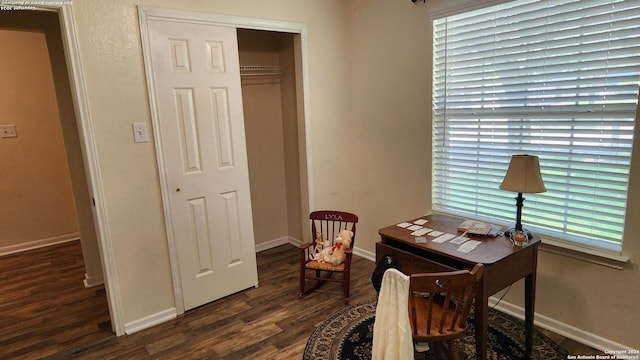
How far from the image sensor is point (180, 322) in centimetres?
256

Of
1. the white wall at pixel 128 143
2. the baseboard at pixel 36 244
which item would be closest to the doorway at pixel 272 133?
the white wall at pixel 128 143

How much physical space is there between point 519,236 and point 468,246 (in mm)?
276

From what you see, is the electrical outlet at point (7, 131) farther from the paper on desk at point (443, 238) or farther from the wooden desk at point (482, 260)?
the paper on desk at point (443, 238)

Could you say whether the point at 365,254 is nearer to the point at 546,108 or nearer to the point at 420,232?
the point at 420,232

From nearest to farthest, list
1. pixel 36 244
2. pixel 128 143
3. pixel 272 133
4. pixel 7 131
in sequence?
pixel 128 143 < pixel 272 133 < pixel 7 131 < pixel 36 244

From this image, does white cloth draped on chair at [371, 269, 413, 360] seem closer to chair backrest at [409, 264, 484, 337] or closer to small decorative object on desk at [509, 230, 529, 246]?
chair backrest at [409, 264, 484, 337]

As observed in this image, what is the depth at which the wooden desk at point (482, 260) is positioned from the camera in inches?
68.2

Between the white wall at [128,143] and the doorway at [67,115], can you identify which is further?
the doorway at [67,115]

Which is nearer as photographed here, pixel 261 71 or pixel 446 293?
pixel 446 293

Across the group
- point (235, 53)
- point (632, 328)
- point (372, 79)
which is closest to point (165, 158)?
point (235, 53)

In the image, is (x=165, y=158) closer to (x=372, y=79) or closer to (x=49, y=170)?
(x=372, y=79)

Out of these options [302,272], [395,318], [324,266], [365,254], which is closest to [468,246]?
[395,318]

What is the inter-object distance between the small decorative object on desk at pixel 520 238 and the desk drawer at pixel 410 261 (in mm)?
367

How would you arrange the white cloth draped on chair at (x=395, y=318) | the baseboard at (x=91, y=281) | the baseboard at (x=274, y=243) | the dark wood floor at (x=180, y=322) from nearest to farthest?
1. the white cloth draped on chair at (x=395, y=318)
2. the dark wood floor at (x=180, y=322)
3. the baseboard at (x=91, y=281)
4. the baseboard at (x=274, y=243)
